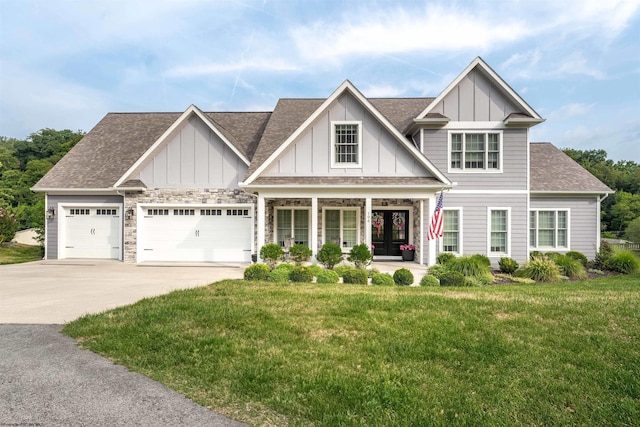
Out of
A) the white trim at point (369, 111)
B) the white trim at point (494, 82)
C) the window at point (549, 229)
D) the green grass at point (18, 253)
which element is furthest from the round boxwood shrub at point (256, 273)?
the green grass at point (18, 253)

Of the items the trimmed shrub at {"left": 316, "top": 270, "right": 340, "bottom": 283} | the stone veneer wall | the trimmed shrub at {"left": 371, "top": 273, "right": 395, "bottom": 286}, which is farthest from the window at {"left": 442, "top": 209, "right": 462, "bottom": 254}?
the stone veneer wall

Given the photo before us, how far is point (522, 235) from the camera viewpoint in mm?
14094

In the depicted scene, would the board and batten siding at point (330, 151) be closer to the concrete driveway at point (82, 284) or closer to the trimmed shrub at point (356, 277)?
the concrete driveway at point (82, 284)

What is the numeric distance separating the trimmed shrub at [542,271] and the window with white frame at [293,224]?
827cm

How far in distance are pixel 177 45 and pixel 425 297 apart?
1449 cm

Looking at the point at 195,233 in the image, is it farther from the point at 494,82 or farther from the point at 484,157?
the point at 494,82

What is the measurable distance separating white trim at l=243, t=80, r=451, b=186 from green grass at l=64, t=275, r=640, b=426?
6.50m

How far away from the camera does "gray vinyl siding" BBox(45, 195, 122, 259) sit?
15.2 metres

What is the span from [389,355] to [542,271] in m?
9.55

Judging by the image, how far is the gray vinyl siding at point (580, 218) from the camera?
14.7 metres

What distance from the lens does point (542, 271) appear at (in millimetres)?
11367

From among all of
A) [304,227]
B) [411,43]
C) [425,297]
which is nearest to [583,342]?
[425,297]

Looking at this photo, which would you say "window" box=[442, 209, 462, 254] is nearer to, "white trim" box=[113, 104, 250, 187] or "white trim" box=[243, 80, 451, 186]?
"white trim" box=[243, 80, 451, 186]

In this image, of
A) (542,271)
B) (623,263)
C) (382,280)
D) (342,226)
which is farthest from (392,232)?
(623,263)
